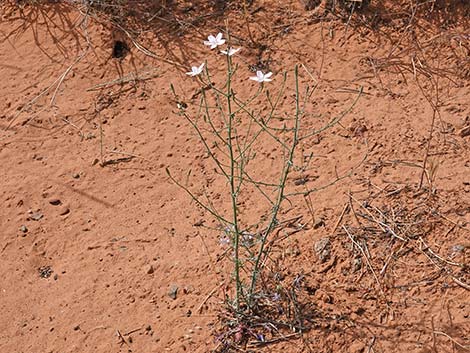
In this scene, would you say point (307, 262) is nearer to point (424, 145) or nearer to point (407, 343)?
point (407, 343)

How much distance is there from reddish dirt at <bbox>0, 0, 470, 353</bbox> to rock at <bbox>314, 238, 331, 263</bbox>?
20 mm

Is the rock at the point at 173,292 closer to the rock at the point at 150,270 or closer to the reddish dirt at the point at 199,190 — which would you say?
the reddish dirt at the point at 199,190

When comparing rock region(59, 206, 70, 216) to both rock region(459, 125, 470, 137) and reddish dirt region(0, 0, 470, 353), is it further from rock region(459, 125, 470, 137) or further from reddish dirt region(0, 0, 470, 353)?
rock region(459, 125, 470, 137)

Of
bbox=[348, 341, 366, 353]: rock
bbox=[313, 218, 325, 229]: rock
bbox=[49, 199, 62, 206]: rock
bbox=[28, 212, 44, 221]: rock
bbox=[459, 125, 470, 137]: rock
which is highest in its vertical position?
bbox=[459, 125, 470, 137]: rock

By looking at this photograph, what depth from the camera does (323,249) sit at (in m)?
3.07

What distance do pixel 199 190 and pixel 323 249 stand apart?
0.77 meters

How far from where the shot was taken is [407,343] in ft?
8.90

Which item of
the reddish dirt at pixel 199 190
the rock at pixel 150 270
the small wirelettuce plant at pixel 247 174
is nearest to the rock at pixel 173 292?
the reddish dirt at pixel 199 190

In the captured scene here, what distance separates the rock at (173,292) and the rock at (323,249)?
0.63 m

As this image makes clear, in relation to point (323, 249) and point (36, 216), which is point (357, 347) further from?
point (36, 216)

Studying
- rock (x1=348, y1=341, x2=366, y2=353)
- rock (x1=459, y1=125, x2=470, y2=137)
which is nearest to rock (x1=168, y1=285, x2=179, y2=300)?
rock (x1=348, y1=341, x2=366, y2=353)

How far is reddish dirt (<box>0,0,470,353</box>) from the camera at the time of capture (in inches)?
114

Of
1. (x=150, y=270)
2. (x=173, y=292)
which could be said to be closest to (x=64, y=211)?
(x=150, y=270)

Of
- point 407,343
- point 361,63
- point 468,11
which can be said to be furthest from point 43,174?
point 468,11
